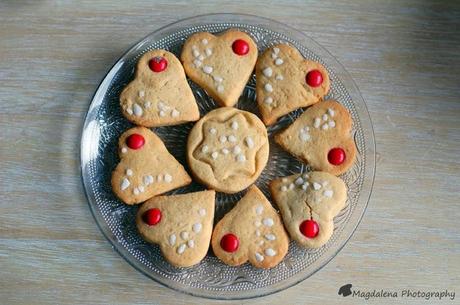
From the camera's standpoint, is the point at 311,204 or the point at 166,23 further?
the point at 166,23

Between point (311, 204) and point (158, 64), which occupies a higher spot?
point (158, 64)

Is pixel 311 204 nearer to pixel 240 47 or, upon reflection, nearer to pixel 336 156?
pixel 336 156

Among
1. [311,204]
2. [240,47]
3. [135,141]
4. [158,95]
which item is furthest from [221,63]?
[311,204]

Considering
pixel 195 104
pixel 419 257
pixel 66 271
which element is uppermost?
pixel 195 104

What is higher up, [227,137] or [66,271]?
[227,137]

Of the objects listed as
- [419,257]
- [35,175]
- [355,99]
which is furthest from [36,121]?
[419,257]

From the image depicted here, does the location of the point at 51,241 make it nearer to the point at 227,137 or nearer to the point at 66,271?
the point at 66,271

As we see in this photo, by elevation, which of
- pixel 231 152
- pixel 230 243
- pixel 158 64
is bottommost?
pixel 230 243
